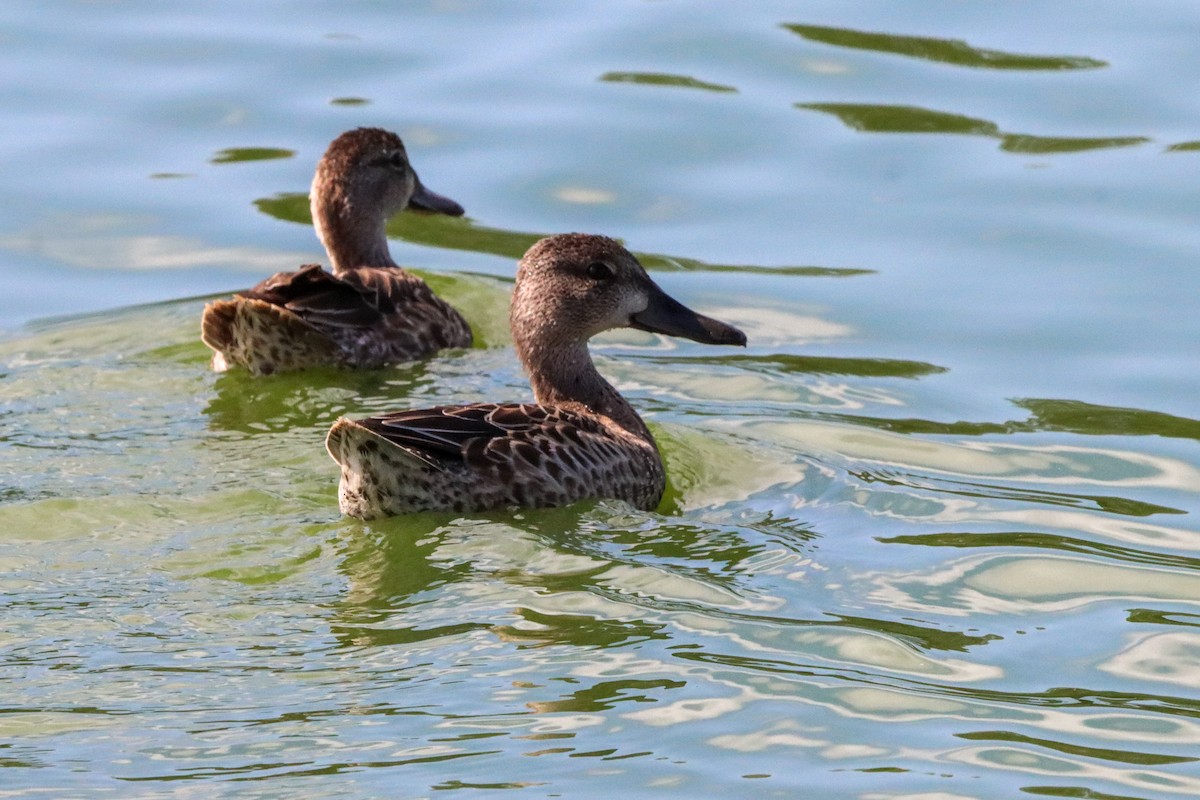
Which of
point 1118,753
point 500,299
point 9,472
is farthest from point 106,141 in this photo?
point 1118,753

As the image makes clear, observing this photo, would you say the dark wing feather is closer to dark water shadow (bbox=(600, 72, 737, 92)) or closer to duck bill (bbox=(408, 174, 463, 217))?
duck bill (bbox=(408, 174, 463, 217))

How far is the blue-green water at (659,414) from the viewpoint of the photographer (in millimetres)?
6352

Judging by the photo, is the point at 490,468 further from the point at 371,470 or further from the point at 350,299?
the point at 350,299

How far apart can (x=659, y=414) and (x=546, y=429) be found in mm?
1817

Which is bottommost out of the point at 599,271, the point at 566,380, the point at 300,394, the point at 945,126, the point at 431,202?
the point at 300,394

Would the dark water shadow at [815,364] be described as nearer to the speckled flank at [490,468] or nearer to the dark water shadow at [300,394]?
the dark water shadow at [300,394]

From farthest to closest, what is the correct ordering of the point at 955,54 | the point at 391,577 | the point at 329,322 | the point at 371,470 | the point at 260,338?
the point at 955,54 < the point at 329,322 < the point at 260,338 < the point at 371,470 < the point at 391,577

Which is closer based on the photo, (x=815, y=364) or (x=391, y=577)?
(x=391, y=577)

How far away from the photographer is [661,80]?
14961mm

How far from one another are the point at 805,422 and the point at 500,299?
112 inches

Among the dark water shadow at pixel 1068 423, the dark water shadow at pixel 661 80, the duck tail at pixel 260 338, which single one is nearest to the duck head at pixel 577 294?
the dark water shadow at pixel 1068 423

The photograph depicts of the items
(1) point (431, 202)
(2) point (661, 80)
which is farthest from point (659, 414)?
Result: (2) point (661, 80)

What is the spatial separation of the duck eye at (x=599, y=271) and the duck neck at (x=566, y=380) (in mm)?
343

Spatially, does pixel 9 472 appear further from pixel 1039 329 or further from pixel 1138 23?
pixel 1138 23
